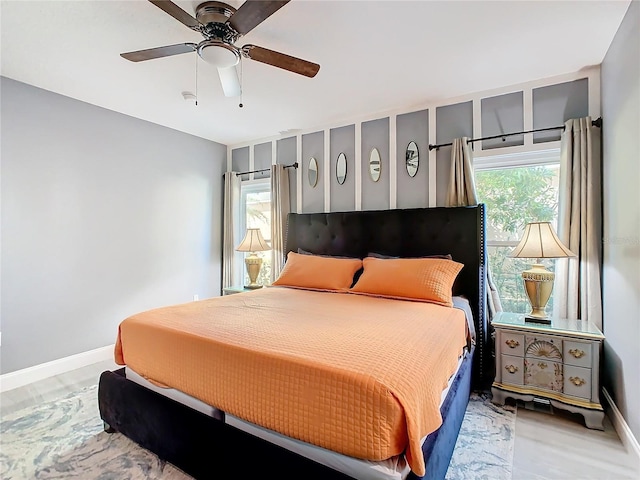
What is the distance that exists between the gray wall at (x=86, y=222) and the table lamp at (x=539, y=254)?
3667 millimetres

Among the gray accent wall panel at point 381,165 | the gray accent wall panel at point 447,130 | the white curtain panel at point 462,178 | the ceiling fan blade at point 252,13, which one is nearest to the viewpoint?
the ceiling fan blade at point 252,13

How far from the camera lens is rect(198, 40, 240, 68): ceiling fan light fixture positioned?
183 cm

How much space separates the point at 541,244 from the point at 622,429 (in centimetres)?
117

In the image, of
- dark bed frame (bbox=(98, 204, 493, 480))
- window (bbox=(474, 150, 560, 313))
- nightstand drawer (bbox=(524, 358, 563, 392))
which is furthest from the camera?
window (bbox=(474, 150, 560, 313))

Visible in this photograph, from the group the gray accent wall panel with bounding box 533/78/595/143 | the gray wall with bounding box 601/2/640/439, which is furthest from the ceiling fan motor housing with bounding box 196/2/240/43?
the gray accent wall panel with bounding box 533/78/595/143

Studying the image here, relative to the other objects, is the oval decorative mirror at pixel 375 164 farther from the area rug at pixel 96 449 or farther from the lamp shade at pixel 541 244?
the area rug at pixel 96 449

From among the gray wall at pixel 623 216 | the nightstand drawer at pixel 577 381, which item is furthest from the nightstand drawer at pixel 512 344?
the gray wall at pixel 623 216

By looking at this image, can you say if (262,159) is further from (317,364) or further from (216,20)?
(317,364)

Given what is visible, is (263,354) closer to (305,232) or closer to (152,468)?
(152,468)

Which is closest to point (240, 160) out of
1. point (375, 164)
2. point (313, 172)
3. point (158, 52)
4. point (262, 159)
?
point (262, 159)

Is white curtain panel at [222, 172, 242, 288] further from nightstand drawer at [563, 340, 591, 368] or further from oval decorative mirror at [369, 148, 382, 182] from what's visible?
nightstand drawer at [563, 340, 591, 368]

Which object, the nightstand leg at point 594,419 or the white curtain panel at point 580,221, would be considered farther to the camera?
the white curtain panel at point 580,221

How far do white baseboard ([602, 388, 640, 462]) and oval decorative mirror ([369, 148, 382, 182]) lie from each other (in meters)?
2.57

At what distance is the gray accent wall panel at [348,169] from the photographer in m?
3.75
